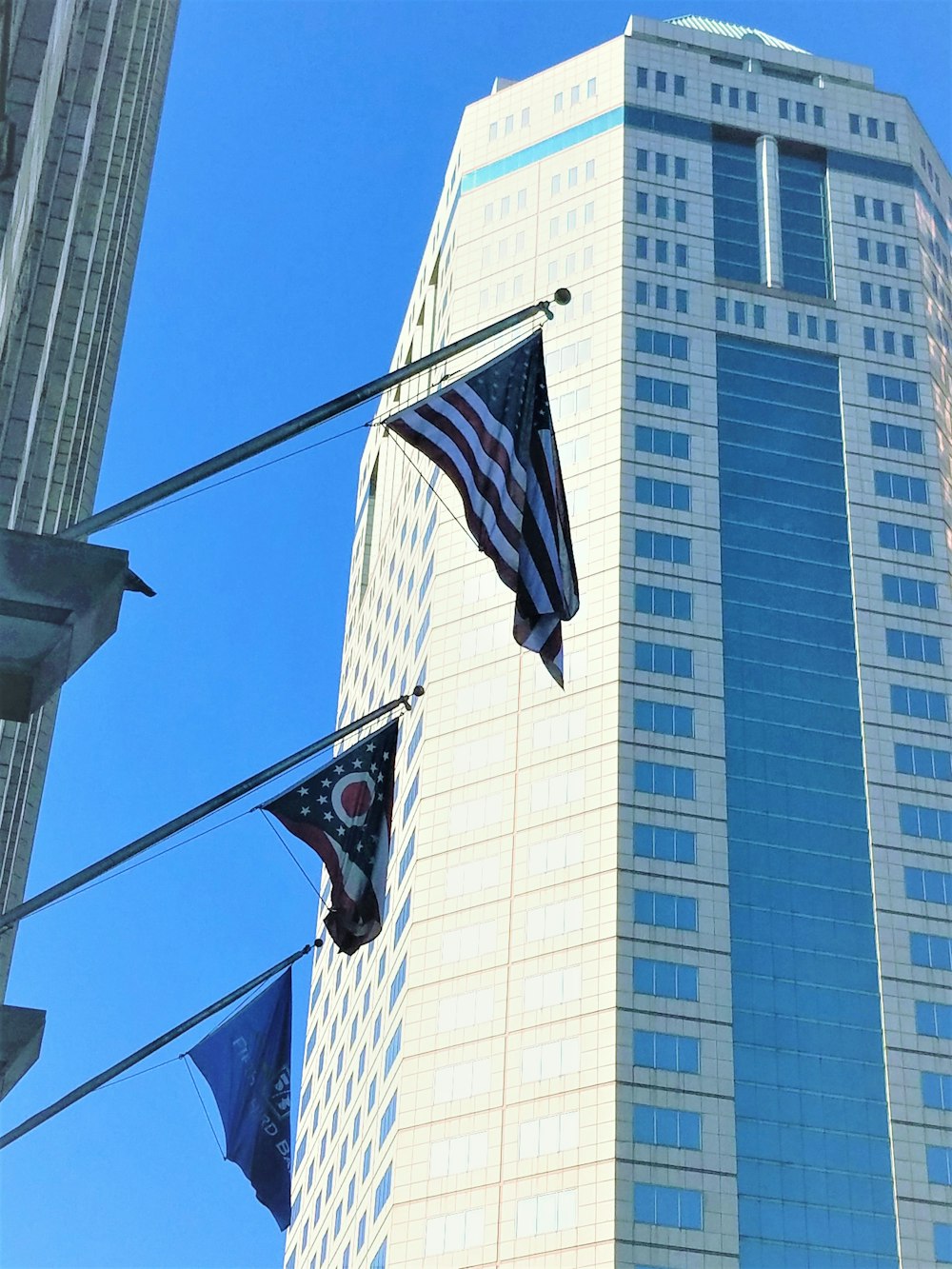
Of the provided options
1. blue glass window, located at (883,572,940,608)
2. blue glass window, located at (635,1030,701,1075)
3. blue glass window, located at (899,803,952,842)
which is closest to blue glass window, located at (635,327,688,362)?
blue glass window, located at (883,572,940,608)

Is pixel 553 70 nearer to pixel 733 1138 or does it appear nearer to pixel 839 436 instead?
pixel 839 436

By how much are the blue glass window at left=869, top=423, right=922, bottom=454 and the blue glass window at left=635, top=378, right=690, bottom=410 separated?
1024 centimetres

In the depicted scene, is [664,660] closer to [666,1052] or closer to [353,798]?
[666,1052]

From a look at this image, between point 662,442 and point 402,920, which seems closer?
point 402,920

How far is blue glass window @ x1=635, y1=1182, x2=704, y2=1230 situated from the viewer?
3019 inches

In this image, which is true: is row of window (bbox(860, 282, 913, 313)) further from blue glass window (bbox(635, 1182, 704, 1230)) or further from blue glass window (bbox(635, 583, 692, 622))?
blue glass window (bbox(635, 1182, 704, 1230))

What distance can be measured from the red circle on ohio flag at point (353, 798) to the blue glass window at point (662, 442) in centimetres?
7139

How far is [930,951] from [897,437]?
29.1 m

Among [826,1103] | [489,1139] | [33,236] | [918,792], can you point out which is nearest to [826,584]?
[918,792]

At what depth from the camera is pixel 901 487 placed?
10225 centimetres

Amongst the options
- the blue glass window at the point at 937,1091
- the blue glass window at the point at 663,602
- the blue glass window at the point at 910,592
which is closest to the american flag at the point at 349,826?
the blue glass window at the point at 937,1091

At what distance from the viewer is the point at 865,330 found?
107688mm

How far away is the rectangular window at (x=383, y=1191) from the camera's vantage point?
278 feet

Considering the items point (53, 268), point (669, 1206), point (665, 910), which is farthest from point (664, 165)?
point (53, 268)
